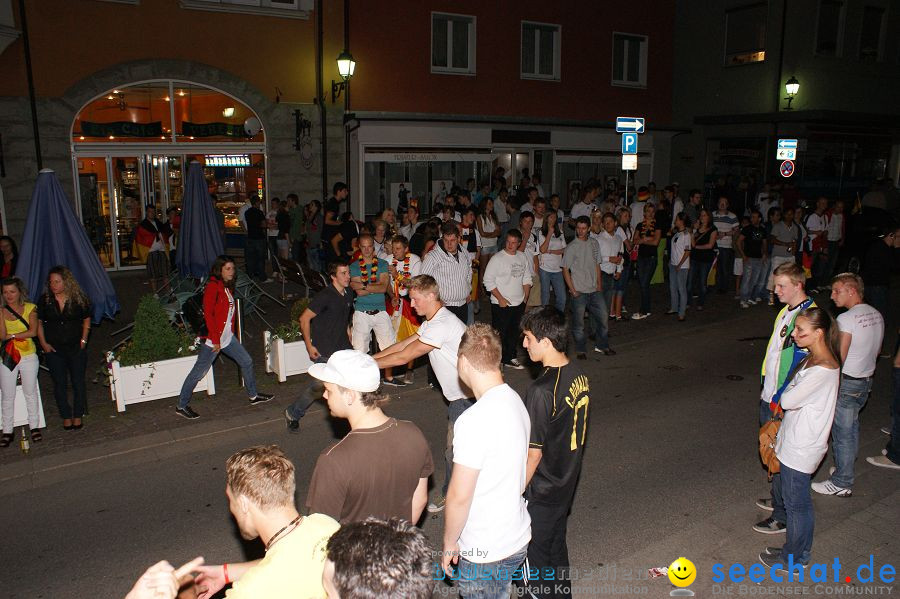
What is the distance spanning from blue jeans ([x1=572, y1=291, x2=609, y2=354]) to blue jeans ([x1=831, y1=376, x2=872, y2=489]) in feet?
15.7

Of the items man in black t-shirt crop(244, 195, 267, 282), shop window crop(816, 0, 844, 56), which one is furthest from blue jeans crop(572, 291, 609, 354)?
shop window crop(816, 0, 844, 56)

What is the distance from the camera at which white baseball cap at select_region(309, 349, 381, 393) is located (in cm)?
375

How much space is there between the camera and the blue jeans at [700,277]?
1429cm

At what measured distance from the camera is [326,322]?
25.6 feet

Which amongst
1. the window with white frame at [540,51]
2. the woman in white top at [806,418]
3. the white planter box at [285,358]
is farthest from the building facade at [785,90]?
the woman in white top at [806,418]

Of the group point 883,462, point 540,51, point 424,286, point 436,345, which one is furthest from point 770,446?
point 540,51

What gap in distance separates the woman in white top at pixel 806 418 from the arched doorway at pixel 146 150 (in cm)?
1415

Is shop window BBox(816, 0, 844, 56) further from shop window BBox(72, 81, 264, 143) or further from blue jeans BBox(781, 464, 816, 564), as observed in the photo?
blue jeans BBox(781, 464, 816, 564)

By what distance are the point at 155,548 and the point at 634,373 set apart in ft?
22.7

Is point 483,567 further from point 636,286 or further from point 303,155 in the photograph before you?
point 303,155

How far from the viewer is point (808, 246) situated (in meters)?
15.9

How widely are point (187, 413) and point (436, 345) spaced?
4126mm

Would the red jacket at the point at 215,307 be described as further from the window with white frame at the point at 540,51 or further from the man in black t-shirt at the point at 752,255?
the window with white frame at the point at 540,51

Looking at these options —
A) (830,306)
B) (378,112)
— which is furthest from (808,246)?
(378,112)
